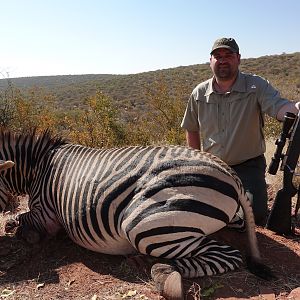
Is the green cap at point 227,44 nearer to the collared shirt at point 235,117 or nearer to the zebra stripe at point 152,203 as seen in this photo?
the collared shirt at point 235,117

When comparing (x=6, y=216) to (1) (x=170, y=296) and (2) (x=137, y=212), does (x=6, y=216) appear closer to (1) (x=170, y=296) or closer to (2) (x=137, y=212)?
(2) (x=137, y=212)

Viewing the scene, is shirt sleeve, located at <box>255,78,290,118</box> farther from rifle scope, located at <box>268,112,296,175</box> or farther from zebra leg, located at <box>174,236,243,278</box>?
zebra leg, located at <box>174,236,243,278</box>

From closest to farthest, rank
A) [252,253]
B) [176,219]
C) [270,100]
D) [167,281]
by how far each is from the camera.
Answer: [167,281] < [176,219] < [252,253] < [270,100]

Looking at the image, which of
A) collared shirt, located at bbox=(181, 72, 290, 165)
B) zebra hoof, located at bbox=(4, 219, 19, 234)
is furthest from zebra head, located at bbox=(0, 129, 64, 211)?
collared shirt, located at bbox=(181, 72, 290, 165)

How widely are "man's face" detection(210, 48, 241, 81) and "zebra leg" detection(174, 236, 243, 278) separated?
2.07m

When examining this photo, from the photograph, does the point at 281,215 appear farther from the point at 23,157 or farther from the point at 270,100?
the point at 23,157

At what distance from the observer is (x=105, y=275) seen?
128 inches

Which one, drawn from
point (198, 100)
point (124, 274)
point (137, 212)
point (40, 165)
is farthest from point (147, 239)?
point (198, 100)

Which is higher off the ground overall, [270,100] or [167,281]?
[270,100]

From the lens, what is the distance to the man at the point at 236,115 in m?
4.43

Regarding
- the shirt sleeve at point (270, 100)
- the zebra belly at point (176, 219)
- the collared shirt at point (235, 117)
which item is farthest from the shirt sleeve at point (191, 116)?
the zebra belly at point (176, 219)

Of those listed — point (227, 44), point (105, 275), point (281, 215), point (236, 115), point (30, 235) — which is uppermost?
point (227, 44)

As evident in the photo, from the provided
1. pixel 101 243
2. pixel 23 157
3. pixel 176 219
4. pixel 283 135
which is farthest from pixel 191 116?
pixel 176 219

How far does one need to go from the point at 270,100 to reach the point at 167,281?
2.29 meters
